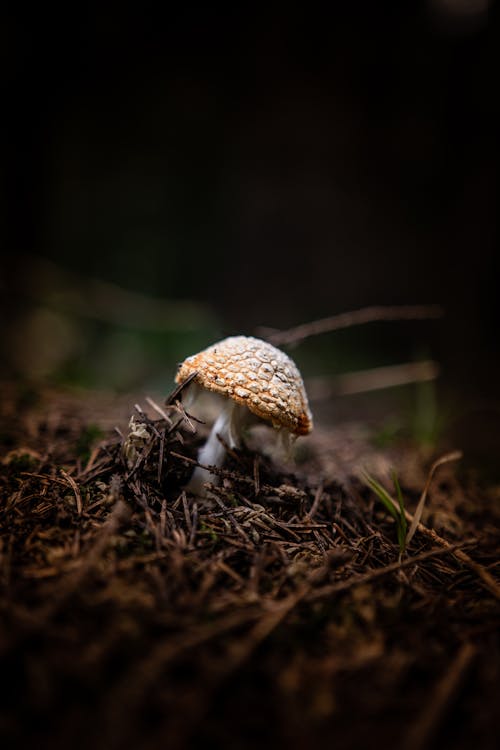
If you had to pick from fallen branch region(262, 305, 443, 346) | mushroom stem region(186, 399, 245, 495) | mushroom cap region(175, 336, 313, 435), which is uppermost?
fallen branch region(262, 305, 443, 346)

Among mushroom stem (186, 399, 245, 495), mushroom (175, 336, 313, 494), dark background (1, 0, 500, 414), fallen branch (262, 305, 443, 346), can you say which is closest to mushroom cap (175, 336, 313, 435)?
mushroom (175, 336, 313, 494)

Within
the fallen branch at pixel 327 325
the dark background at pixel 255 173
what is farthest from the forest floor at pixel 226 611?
the dark background at pixel 255 173

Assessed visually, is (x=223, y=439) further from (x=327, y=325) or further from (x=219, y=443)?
(x=327, y=325)

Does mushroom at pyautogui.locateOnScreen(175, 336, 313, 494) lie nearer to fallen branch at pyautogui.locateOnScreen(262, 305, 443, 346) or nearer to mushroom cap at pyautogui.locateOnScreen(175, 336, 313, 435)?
mushroom cap at pyautogui.locateOnScreen(175, 336, 313, 435)

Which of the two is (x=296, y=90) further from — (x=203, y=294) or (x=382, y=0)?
(x=203, y=294)

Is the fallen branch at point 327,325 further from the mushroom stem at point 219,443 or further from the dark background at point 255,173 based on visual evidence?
the dark background at point 255,173
